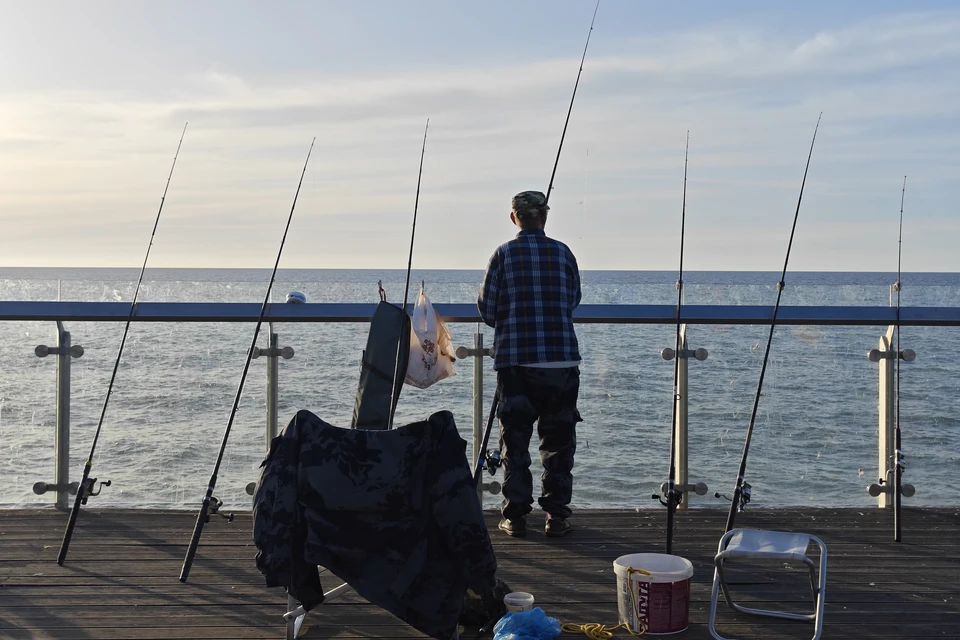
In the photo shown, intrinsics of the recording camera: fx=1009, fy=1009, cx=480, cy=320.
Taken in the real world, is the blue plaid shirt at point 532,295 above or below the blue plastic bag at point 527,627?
above

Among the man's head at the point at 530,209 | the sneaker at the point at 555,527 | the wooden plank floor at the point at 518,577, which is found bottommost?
the wooden plank floor at the point at 518,577

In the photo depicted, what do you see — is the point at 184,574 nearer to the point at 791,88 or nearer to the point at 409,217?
the point at 409,217

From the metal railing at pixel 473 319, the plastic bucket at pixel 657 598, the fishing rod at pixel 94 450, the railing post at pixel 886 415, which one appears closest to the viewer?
the plastic bucket at pixel 657 598

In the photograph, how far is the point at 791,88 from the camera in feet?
39.7

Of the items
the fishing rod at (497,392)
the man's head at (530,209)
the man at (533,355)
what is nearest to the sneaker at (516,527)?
the man at (533,355)

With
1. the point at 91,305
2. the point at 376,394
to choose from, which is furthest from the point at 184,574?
the point at 91,305

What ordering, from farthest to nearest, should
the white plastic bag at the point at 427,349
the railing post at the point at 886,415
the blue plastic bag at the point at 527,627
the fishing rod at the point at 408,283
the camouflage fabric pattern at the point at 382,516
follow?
the railing post at the point at 886,415
the white plastic bag at the point at 427,349
the fishing rod at the point at 408,283
the blue plastic bag at the point at 527,627
the camouflage fabric pattern at the point at 382,516

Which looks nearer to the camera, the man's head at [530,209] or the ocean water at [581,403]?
the man's head at [530,209]

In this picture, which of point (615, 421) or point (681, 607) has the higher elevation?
point (615, 421)

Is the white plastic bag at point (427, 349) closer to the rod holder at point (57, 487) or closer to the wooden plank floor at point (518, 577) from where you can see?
the wooden plank floor at point (518, 577)

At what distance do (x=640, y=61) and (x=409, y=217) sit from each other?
17.5 feet

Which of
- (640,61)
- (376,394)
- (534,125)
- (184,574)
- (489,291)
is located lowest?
(184,574)

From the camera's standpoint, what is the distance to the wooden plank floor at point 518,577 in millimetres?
3268

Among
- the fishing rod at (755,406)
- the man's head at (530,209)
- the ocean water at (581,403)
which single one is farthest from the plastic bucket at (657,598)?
the ocean water at (581,403)
